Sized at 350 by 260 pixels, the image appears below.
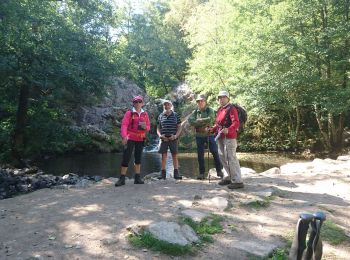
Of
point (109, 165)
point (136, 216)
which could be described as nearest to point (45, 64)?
point (109, 165)


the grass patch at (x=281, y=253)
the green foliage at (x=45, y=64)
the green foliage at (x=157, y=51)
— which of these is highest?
the green foliage at (x=157, y=51)

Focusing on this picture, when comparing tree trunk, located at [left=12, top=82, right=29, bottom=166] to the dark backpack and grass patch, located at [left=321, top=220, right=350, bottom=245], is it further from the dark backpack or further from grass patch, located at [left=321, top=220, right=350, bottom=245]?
grass patch, located at [left=321, top=220, right=350, bottom=245]

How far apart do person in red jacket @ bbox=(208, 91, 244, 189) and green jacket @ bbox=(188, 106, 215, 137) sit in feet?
3.02

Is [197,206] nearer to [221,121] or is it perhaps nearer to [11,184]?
[221,121]

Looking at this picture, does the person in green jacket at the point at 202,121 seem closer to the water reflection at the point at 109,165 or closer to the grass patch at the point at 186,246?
the grass patch at the point at 186,246

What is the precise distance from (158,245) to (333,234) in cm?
245

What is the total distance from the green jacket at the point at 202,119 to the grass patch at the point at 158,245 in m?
4.13

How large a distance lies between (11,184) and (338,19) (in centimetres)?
1572

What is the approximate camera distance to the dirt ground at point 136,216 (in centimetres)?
423

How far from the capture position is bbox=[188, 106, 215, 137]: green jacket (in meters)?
8.18

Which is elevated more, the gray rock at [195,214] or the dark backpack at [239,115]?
the dark backpack at [239,115]

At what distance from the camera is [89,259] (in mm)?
3955

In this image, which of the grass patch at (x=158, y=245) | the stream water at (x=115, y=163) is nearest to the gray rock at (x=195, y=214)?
the grass patch at (x=158, y=245)

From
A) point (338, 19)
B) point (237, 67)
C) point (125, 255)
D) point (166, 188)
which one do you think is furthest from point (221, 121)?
point (338, 19)
